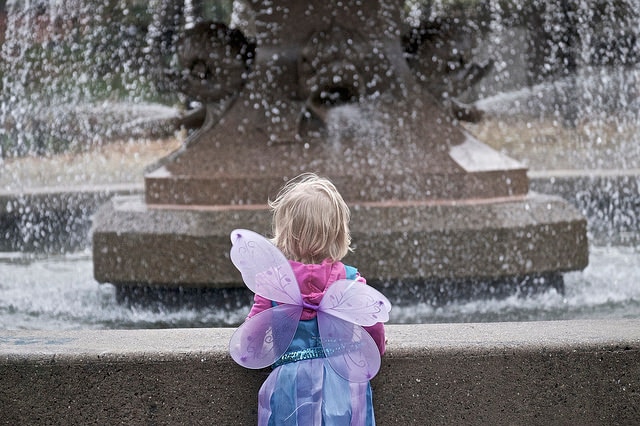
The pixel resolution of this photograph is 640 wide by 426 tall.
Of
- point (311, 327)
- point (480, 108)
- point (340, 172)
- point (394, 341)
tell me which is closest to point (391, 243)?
point (340, 172)

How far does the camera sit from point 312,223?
2.42 meters

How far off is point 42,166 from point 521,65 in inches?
328

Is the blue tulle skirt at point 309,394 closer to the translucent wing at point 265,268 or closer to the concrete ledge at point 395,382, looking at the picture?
the translucent wing at point 265,268

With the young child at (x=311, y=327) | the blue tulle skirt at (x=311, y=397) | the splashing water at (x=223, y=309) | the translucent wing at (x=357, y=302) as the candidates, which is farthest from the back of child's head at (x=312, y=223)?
the splashing water at (x=223, y=309)

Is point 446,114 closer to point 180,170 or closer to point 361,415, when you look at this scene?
point 180,170

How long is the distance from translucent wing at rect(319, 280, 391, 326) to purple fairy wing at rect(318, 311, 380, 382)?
0.04m

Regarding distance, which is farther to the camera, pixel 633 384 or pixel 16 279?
pixel 16 279

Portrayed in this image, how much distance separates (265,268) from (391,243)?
2.76 metres

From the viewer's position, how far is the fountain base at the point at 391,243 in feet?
16.7

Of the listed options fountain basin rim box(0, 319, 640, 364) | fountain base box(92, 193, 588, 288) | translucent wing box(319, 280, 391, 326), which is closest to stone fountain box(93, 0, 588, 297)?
fountain base box(92, 193, 588, 288)

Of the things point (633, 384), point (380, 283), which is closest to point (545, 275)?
point (380, 283)

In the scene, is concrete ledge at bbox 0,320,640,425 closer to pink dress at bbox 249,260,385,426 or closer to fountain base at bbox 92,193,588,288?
pink dress at bbox 249,260,385,426

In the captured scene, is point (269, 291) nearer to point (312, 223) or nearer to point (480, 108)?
point (312, 223)

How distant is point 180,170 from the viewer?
563 centimetres
